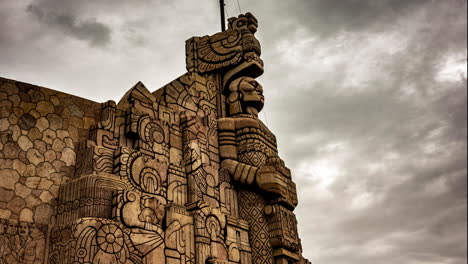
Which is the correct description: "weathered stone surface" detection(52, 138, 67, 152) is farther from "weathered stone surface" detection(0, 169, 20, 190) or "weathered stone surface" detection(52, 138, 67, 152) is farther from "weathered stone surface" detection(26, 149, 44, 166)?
"weathered stone surface" detection(0, 169, 20, 190)

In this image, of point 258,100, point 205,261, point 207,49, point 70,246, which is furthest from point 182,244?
point 207,49

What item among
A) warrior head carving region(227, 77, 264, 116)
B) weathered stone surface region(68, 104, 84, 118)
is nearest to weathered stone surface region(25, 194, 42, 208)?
weathered stone surface region(68, 104, 84, 118)

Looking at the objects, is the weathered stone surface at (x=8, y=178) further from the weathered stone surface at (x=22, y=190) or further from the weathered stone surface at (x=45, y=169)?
the weathered stone surface at (x=45, y=169)

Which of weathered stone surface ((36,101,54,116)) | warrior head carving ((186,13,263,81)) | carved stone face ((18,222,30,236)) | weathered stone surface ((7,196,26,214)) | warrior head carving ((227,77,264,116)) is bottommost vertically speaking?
carved stone face ((18,222,30,236))

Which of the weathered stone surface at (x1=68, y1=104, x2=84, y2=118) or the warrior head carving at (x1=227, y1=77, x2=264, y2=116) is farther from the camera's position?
the warrior head carving at (x1=227, y1=77, x2=264, y2=116)

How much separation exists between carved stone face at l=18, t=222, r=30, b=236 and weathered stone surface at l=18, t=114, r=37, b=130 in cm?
119

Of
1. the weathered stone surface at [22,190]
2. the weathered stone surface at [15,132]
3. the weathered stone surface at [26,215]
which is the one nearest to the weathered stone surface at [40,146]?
the weathered stone surface at [15,132]

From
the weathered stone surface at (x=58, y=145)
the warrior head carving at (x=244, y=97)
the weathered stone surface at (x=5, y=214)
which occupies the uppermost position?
the warrior head carving at (x=244, y=97)

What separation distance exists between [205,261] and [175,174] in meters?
1.27

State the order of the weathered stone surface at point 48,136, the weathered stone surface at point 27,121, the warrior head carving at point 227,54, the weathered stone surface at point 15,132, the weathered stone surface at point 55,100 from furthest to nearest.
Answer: the warrior head carving at point 227,54
the weathered stone surface at point 55,100
the weathered stone surface at point 48,136
the weathered stone surface at point 27,121
the weathered stone surface at point 15,132

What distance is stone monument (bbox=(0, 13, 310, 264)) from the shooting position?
5664 mm

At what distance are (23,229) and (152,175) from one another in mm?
1724

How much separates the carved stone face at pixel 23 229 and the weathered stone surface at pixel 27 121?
1194mm

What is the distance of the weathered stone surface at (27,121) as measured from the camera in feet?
20.1
